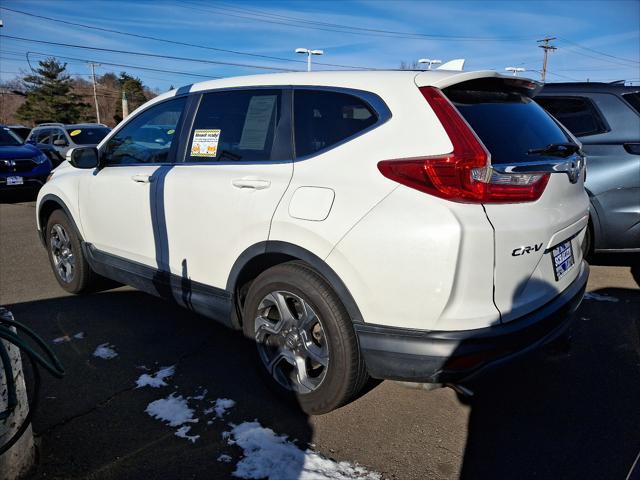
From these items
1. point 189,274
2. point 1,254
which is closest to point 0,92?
point 1,254

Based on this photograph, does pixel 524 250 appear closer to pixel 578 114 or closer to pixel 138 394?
pixel 138 394

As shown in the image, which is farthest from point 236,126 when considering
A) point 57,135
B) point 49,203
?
point 57,135

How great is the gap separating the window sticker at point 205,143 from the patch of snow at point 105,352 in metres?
1.49

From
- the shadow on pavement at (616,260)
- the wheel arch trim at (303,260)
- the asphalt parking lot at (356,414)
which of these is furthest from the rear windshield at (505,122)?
the shadow on pavement at (616,260)

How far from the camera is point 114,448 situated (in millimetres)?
2426

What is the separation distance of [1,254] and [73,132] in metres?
7.63

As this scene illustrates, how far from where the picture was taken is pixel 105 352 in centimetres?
343

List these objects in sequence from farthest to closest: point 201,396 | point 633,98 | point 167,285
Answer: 1. point 633,98
2. point 167,285
3. point 201,396

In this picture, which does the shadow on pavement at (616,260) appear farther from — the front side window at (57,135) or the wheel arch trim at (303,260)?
the front side window at (57,135)

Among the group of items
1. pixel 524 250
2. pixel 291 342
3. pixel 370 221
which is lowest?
pixel 291 342

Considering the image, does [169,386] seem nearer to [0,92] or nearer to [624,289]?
[624,289]

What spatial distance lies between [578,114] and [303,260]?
146 inches

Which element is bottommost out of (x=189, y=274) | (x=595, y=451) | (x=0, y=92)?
(x=595, y=451)

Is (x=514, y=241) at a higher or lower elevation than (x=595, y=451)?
higher
